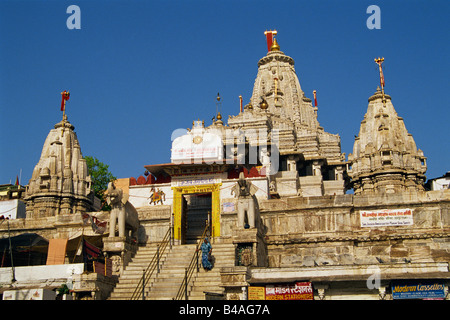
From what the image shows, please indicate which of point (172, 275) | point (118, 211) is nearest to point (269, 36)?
point (118, 211)

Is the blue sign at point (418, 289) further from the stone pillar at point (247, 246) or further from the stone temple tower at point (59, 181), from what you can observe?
the stone temple tower at point (59, 181)

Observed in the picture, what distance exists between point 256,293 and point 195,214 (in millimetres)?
13789

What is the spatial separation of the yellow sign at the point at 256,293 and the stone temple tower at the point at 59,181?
73.1 ft

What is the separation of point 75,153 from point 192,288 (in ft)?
75.5

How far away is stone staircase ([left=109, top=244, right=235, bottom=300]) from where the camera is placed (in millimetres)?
25047

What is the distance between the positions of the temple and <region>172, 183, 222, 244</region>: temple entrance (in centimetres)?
7

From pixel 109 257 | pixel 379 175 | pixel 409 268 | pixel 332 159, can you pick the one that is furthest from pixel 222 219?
pixel 332 159

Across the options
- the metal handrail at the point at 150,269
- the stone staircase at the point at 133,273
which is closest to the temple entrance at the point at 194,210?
the metal handrail at the point at 150,269

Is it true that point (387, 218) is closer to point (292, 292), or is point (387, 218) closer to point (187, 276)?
point (292, 292)
